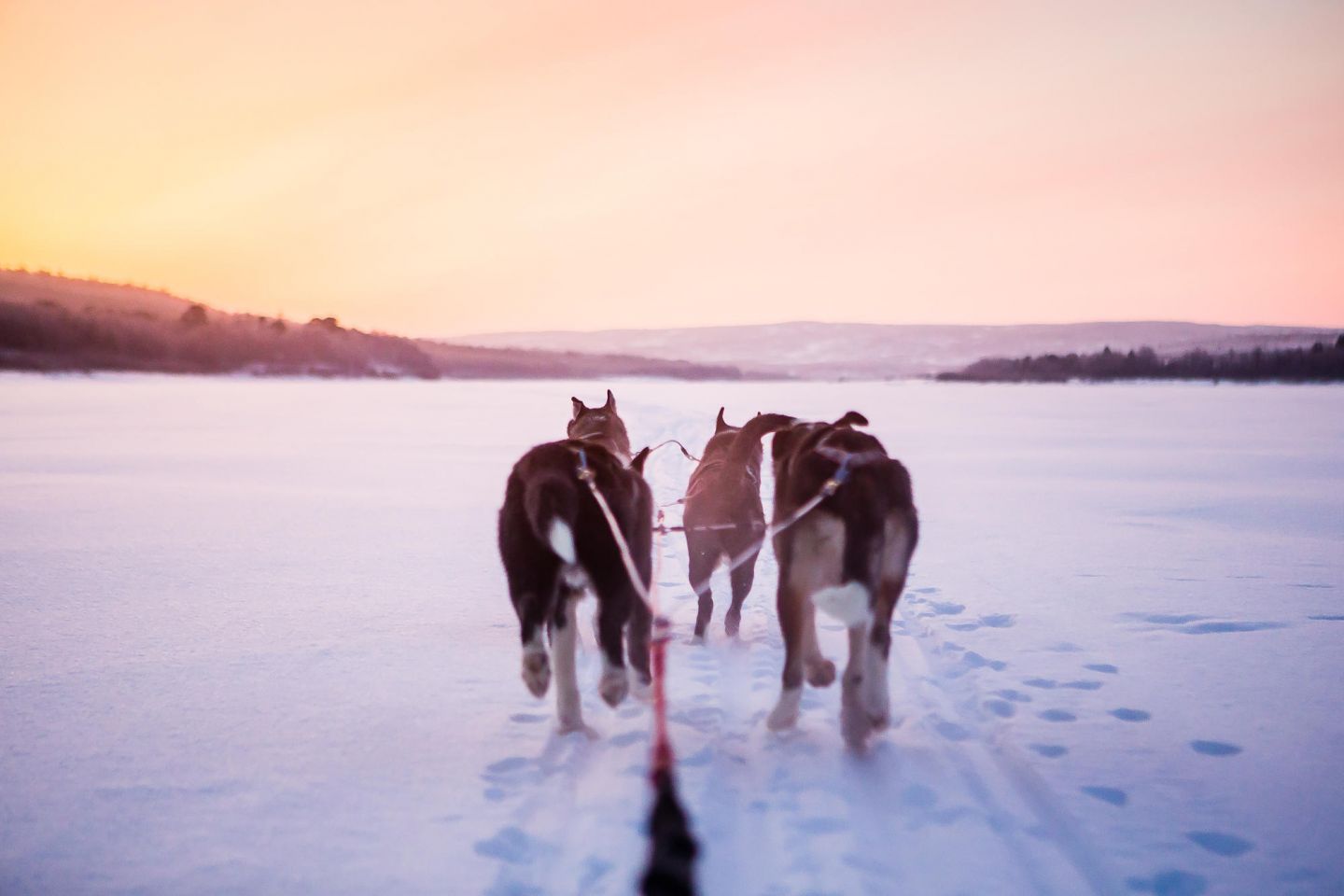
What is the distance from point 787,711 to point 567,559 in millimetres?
1223

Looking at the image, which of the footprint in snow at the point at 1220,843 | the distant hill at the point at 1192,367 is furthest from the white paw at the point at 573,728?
the distant hill at the point at 1192,367

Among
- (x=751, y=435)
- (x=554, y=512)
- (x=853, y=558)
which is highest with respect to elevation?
(x=751, y=435)

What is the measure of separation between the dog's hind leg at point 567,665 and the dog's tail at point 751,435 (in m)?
1.78

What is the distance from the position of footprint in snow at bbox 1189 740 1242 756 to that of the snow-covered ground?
0.03 meters

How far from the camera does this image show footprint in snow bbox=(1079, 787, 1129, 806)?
2.85m

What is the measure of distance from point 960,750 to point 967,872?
2.73 feet

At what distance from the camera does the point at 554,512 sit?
2.96 m

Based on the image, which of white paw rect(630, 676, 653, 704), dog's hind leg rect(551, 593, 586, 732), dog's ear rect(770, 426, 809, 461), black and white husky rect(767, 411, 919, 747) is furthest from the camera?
dog's ear rect(770, 426, 809, 461)

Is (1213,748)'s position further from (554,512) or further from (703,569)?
(554,512)

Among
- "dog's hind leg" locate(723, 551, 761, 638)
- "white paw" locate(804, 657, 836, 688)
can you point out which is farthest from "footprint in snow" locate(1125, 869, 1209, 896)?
"dog's hind leg" locate(723, 551, 761, 638)

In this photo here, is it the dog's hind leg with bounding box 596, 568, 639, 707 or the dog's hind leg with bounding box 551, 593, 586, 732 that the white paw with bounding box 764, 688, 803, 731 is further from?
the dog's hind leg with bounding box 551, 593, 586, 732

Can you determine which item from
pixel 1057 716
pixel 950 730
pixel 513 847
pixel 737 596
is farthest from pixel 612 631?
pixel 1057 716

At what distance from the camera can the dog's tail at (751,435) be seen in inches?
180

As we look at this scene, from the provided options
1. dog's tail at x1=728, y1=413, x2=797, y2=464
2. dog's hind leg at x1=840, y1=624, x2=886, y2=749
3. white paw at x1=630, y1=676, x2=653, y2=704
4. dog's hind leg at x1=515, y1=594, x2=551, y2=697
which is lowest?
white paw at x1=630, y1=676, x2=653, y2=704
